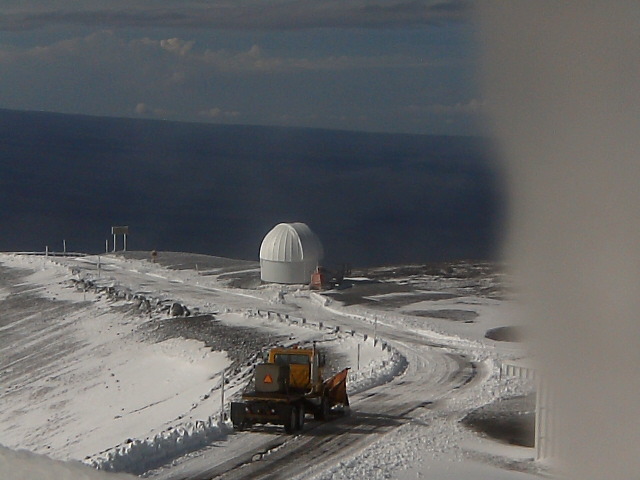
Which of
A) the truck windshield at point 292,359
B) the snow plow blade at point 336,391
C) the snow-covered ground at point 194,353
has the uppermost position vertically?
the truck windshield at point 292,359

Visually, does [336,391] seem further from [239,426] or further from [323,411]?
[239,426]

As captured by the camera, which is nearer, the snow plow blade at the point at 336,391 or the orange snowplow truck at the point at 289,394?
the orange snowplow truck at the point at 289,394

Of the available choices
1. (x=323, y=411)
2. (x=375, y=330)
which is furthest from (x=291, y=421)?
(x=375, y=330)

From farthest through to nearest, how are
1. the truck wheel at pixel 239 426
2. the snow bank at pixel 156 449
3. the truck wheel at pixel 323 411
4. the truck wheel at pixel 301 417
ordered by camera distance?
1. the truck wheel at pixel 323 411
2. the truck wheel at pixel 301 417
3. the truck wheel at pixel 239 426
4. the snow bank at pixel 156 449

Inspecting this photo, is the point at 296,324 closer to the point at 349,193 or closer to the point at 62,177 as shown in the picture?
the point at 349,193

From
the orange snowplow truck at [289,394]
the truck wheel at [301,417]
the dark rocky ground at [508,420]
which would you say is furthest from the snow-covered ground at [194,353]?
the truck wheel at [301,417]

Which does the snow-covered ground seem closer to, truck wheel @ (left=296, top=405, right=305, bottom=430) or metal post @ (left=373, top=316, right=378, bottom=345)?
metal post @ (left=373, top=316, right=378, bottom=345)

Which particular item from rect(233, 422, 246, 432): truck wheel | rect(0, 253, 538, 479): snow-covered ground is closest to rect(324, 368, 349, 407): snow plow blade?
rect(0, 253, 538, 479): snow-covered ground

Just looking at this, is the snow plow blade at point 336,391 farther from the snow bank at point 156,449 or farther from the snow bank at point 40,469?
the snow bank at point 40,469
